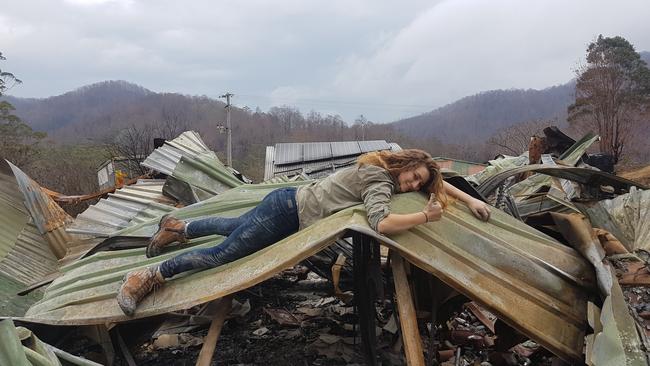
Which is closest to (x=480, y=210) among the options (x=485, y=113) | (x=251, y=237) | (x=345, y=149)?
(x=251, y=237)

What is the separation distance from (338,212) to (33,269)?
14.6 feet

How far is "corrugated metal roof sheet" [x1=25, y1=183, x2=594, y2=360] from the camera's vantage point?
2.40 m

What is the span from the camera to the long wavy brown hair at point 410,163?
289 centimetres

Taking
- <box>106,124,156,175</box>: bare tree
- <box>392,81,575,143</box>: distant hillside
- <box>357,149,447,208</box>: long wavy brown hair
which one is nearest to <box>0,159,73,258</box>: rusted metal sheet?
<box>357,149,447,208</box>: long wavy brown hair

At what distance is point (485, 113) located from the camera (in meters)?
78.6

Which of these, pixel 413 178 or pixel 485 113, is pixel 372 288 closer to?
pixel 413 178

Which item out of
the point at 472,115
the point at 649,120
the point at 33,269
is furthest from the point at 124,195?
the point at 472,115

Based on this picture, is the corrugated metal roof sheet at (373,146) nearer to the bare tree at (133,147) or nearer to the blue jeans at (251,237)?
the bare tree at (133,147)

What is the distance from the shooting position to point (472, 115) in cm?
7962

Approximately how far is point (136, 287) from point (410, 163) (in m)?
1.83

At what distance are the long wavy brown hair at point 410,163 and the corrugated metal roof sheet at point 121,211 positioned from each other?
3.46m

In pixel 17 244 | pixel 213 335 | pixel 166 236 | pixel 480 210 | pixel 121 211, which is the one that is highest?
pixel 480 210

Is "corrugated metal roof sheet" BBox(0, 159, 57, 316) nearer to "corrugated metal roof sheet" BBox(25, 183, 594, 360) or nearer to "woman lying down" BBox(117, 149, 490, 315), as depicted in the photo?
"corrugated metal roof sheet" BBox(25, 183, 594, 360)

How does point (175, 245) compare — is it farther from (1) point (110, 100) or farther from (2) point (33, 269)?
(1) point (110, 100)
